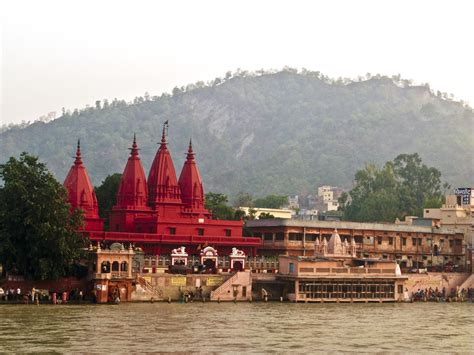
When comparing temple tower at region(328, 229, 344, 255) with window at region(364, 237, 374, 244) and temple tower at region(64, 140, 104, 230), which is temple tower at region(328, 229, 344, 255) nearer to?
window at region(364, 237, 374, 244)

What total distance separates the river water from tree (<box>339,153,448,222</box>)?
54.5m

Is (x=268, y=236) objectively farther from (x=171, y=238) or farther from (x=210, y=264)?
(x=171, y=238)

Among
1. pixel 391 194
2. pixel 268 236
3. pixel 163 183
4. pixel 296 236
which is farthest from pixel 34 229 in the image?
pixel 391 194

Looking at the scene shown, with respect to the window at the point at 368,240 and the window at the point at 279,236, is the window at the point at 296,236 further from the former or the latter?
the window at the point at 368,240

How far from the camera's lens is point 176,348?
39406 millimetres

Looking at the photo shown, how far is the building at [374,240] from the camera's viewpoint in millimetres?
77769

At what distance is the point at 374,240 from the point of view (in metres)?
82.3

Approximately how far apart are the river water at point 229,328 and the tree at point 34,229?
11.4 feet

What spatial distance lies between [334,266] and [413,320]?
39.9 ft

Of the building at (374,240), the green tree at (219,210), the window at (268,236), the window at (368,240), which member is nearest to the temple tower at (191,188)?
the building at (374,240)

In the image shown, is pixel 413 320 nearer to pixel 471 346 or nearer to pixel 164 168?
pixel 471 346

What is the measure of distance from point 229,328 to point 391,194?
76152mm

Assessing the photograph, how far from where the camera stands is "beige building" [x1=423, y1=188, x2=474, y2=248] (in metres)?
88.6

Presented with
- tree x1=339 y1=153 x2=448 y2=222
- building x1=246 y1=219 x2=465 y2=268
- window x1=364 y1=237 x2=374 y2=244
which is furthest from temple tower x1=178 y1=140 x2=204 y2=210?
tree x1=339 y1=153 x2=448 y2=222
